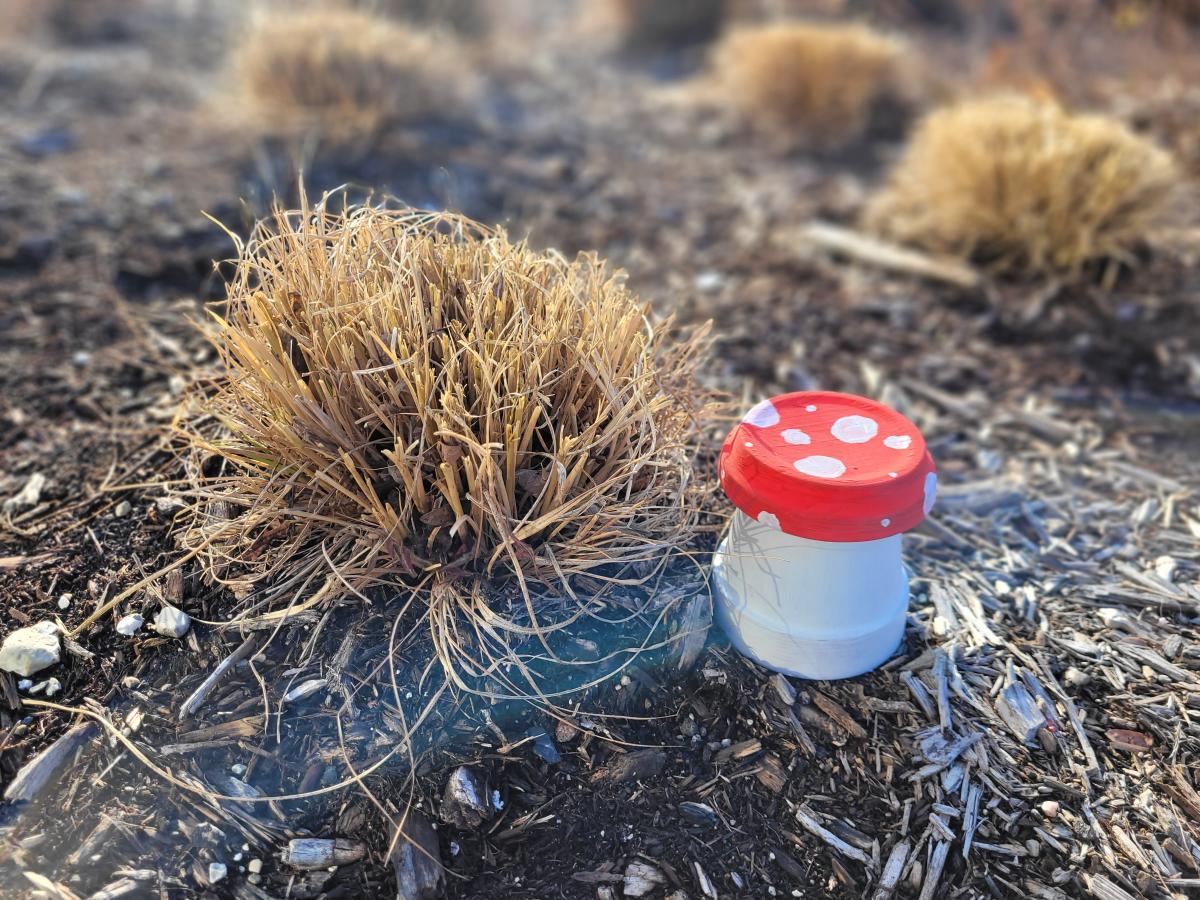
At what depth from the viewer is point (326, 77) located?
4703 mm

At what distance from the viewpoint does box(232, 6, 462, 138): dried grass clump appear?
15.5 ft

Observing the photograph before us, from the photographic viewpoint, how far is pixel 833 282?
12.8 ft

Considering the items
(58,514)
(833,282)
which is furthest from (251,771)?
(833,282)

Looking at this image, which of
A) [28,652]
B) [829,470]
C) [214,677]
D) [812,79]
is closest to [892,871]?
[829,470]

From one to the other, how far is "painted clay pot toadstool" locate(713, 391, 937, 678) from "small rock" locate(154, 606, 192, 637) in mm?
1085

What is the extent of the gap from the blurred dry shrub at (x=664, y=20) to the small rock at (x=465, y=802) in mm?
7265

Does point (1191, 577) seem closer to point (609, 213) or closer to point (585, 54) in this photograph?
point (609, 213)

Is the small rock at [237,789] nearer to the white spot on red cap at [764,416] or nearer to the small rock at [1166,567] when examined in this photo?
the white spot on red cap at [764,416]

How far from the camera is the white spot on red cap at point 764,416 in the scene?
1842 mm

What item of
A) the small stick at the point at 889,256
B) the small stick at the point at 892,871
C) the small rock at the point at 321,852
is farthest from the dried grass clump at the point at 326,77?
the small stick at the point at 892,871

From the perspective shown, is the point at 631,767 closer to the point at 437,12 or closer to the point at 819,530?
the point at 819,530

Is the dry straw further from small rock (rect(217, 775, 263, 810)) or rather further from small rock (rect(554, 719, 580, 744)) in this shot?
small rock (rect(217, 775, 263, 810))

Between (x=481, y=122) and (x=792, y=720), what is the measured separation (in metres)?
4.43

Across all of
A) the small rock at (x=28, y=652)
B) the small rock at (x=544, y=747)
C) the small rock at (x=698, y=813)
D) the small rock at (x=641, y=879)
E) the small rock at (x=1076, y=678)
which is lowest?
the small rock at (x=641, y=879)
